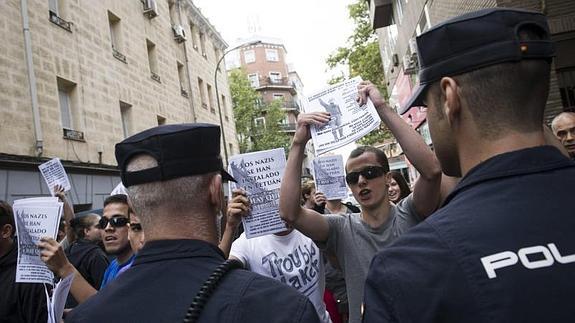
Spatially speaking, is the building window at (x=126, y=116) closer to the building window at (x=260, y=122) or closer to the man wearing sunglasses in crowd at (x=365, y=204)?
the man wearing sunglasses in crowd at (x=365, y=204)

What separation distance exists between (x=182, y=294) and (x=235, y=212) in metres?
1.58

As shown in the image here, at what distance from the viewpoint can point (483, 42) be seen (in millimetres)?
1295

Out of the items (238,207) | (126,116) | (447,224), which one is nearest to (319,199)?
(238,207)

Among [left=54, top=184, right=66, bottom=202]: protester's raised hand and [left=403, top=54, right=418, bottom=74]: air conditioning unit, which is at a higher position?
[left=403, top=54, right=418, bottom=74]: air conditioning unit

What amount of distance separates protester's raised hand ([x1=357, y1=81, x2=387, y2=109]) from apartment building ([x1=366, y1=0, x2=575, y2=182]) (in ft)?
1.13

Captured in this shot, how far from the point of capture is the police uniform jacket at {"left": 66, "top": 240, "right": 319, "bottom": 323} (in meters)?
1.33

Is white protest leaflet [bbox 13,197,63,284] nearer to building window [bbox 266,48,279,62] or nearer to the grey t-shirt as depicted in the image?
the grey t-shirt

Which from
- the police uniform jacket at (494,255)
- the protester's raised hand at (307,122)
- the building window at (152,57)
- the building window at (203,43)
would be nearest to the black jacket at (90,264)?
the protester's raised hand at (307,122)

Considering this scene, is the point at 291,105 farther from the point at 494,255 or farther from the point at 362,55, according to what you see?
the point at 494,255

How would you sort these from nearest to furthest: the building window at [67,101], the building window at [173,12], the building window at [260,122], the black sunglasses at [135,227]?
1. the black sunglasses at [135,227]
2. the building window at [67,101]
3. the building window at [173,12]
4. the building window at [260,122]

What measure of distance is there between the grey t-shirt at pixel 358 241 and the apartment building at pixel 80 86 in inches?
292

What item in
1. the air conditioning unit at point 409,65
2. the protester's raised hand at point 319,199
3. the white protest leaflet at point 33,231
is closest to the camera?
the white protest leaflet at point 33,231

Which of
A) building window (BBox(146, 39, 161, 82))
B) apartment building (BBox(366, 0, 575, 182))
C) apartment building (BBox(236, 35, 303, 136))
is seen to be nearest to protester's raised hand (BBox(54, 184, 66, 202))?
apartment building (BBox(366, 0, 575, 182))

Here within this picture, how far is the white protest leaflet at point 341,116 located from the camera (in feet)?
8.95
